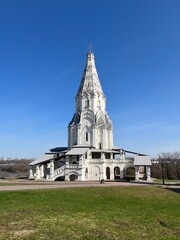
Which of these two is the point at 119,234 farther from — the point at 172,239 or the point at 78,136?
the point at 78,136

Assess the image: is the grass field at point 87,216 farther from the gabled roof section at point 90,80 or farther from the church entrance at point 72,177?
the gabled roof section at point 90,80

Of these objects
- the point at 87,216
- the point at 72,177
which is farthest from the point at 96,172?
the point at 87,216

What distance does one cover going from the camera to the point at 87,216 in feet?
43.7

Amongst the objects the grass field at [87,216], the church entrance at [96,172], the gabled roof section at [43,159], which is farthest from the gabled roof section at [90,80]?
the grass field at [87,216]

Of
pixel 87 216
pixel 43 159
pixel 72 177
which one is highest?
pixel 43 159

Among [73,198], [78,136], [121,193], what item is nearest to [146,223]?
[73,198]

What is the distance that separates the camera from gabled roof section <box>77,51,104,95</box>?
176ft

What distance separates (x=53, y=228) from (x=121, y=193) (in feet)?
41.4

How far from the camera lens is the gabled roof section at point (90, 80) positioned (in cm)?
5369

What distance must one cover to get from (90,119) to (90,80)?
31.7ft

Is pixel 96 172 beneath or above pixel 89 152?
beneath

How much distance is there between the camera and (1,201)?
1792 cm

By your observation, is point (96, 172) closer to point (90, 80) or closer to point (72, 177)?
point (72, 177)

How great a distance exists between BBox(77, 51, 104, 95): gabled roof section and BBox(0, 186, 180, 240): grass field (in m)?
35.2
